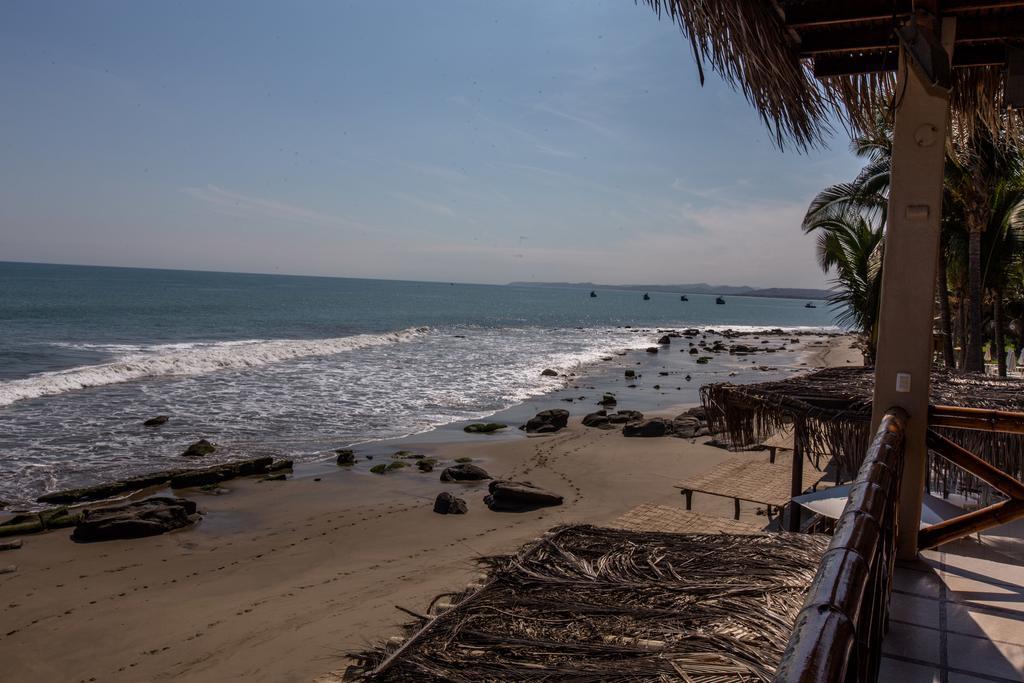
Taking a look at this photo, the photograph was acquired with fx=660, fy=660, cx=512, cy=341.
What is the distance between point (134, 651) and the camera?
614 centimetres

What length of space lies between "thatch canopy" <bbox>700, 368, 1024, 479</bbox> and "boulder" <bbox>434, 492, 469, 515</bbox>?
507 centimetres

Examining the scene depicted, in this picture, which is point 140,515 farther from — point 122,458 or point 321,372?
point 321,372

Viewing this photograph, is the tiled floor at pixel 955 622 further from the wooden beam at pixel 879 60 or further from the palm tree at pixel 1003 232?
the palm tree at pixel 1003 232

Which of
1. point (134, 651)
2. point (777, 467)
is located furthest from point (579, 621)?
point (777, 467)

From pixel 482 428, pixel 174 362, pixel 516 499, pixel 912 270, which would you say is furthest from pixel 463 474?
pixel 174 362

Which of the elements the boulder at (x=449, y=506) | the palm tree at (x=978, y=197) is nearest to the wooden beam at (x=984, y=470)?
the boulder at (x=449, y=506)

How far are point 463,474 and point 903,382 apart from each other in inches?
370

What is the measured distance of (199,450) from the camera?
43.5 ft

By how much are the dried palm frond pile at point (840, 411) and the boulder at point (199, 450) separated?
1076 centimetres

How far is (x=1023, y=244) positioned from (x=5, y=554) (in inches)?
667

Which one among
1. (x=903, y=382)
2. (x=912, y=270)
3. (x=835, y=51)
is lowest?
(x=903, y=382)

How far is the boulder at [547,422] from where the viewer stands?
1673 cm

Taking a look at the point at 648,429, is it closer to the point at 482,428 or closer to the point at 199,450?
the point at 482,428

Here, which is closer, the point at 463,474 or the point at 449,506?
the point at 449,506
